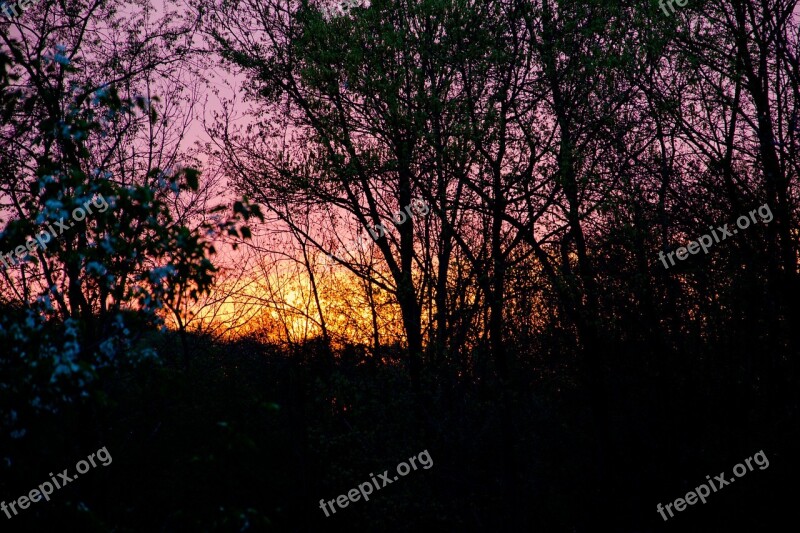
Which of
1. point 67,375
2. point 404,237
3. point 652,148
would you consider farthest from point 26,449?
point 652,148

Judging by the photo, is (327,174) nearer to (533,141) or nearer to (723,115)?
(533,141)

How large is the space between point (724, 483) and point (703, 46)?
11.0 metres

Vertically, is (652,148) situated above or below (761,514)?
above

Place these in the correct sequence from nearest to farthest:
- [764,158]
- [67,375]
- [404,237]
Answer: [67,375], [764,158], [404,237]

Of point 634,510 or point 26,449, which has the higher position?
point 26,449

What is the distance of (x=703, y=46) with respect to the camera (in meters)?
14.6

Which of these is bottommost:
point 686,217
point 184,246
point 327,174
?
point 184,246

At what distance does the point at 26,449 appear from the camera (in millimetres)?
5062

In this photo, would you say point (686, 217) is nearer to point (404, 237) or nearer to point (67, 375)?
point (404, 237)

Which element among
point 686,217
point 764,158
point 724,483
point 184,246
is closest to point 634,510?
point 724,483

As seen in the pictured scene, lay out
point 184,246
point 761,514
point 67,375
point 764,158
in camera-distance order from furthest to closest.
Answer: point 761,514, point 764,158, point 184,246, point 67,375

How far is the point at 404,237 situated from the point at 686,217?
26.7ft

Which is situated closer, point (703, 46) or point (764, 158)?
point (764, 158)

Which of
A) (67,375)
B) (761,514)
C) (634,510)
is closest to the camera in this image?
(67,375)
